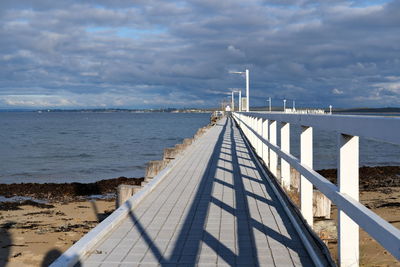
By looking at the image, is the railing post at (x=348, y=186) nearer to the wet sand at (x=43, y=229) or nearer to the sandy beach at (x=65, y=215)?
the sandy beach at (x=65, y=215)

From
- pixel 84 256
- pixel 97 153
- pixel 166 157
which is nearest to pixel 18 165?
pixel 97 153

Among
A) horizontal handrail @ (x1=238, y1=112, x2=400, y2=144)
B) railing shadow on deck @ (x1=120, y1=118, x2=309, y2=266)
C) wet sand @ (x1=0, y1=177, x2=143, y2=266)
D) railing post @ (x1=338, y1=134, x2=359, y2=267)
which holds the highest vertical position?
horizontal handrail @ (x1=238, y1=112, x2=400, y2=144)

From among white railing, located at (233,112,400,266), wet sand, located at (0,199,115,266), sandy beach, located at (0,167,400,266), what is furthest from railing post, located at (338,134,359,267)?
wet sand, located at (0,199,115,266)

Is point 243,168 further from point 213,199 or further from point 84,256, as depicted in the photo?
point 84,256

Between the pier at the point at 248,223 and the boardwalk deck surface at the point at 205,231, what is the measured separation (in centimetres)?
1

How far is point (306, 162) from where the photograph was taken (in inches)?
221

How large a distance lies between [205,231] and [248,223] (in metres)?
0.71

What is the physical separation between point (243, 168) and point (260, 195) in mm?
3958

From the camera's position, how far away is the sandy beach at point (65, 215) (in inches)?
429

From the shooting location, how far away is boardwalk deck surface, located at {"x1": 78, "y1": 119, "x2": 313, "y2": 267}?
4879 mm

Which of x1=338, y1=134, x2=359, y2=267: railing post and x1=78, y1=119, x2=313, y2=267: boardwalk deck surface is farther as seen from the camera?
x1=78, y1=119, x2=313, y2=267: boardwalk deck surface

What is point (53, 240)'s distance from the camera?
13.0 meters

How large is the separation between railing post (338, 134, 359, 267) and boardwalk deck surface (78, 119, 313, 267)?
2.51ft

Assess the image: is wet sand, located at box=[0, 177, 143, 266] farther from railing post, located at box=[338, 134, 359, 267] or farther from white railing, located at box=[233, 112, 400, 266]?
railing post, located at box=[338, 134, 359, 267]
